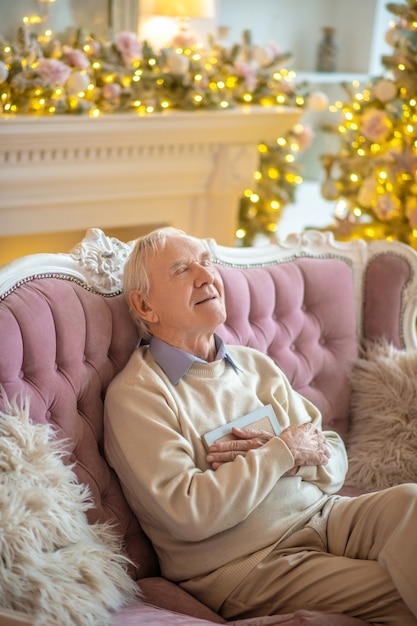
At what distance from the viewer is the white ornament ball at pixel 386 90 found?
4.00 meters

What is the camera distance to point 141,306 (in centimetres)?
200

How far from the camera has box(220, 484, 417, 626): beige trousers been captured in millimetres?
1699

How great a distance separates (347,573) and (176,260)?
803mm

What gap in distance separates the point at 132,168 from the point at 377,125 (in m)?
1.25

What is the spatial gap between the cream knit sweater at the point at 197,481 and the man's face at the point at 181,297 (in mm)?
80

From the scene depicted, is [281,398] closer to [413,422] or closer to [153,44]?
[413,422]

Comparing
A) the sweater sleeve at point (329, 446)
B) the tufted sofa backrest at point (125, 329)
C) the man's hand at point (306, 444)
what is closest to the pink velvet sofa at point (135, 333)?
the tufted sofa backrest at point (125, 329)

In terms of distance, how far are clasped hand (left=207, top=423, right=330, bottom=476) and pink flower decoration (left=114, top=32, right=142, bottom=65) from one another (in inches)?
83.3

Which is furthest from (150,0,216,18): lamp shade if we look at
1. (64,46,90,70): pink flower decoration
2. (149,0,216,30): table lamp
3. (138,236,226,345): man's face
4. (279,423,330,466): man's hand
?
(279,423,330,466): man's hand

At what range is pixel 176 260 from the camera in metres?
1.98

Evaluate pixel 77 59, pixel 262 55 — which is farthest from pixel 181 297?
pixel 262 55

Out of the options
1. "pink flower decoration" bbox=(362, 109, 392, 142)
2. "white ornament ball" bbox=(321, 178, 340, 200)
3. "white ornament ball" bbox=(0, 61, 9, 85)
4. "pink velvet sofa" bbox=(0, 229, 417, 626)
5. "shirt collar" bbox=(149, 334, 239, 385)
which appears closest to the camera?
"pink velvet sofa" bbox=(0, 229, 417, 626)

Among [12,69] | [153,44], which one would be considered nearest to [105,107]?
[12,69]

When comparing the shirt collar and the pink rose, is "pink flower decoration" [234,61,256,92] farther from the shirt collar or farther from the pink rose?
the shirt collar
